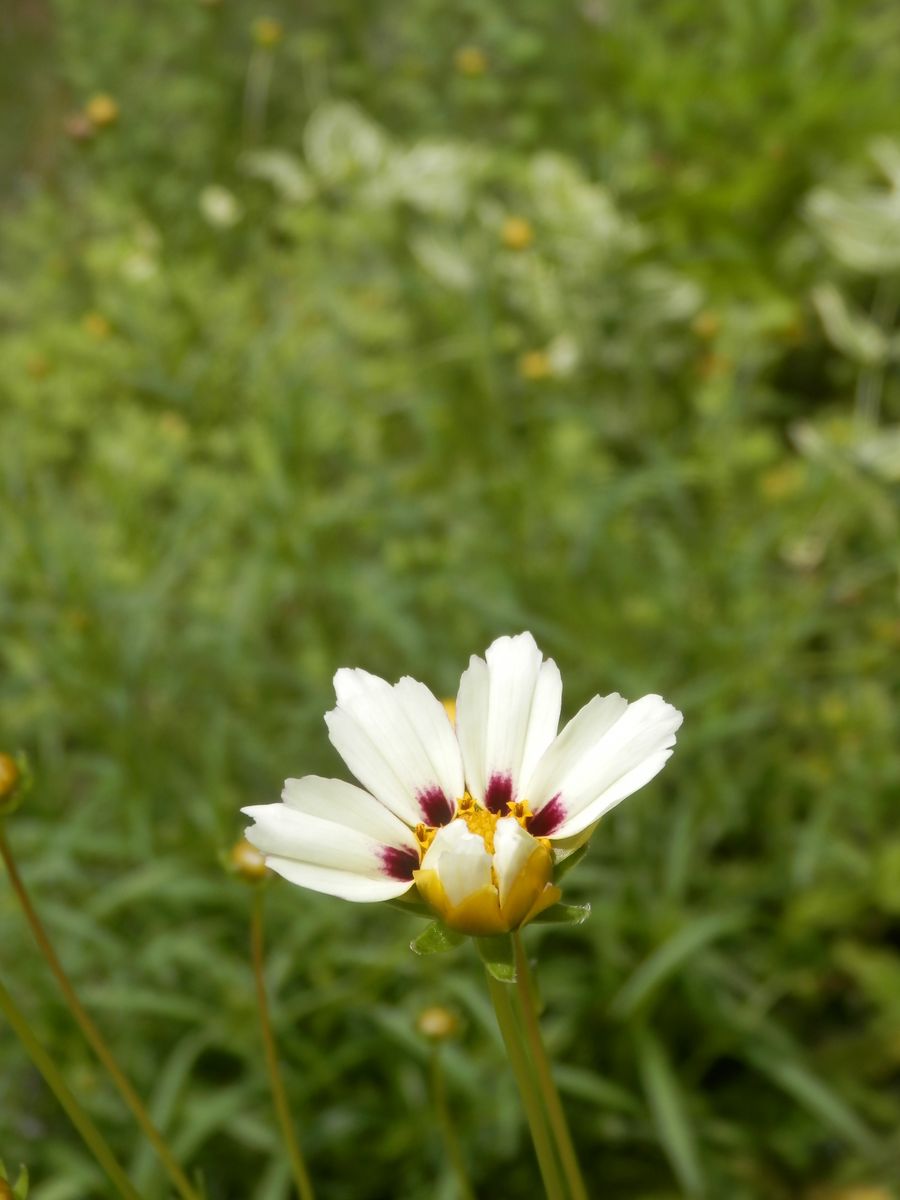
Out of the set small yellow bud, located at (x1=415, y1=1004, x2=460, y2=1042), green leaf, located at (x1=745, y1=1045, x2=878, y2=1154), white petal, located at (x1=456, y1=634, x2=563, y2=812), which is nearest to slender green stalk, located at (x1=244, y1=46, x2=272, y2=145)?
green leaf, located at (x1=745, y1=1045, x2=878, y2=1154)

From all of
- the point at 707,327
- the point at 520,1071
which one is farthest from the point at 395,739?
the point at 707,327

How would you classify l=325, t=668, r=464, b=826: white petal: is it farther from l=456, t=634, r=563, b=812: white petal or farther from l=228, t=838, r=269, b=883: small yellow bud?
l=228, t=838, r=269, b=883: small yellow bud

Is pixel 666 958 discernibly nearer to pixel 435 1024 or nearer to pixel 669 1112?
pixel 669 1112

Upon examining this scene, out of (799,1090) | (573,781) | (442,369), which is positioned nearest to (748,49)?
(442,369)

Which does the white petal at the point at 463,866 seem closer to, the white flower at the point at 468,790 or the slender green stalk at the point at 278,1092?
the white flower at the point at 468,790

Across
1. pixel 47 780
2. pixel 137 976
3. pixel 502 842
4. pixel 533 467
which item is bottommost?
pixel 502 842

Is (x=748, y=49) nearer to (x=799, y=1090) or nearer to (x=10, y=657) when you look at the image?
(x=10, y=657)

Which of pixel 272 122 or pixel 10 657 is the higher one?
pixel 272 122
